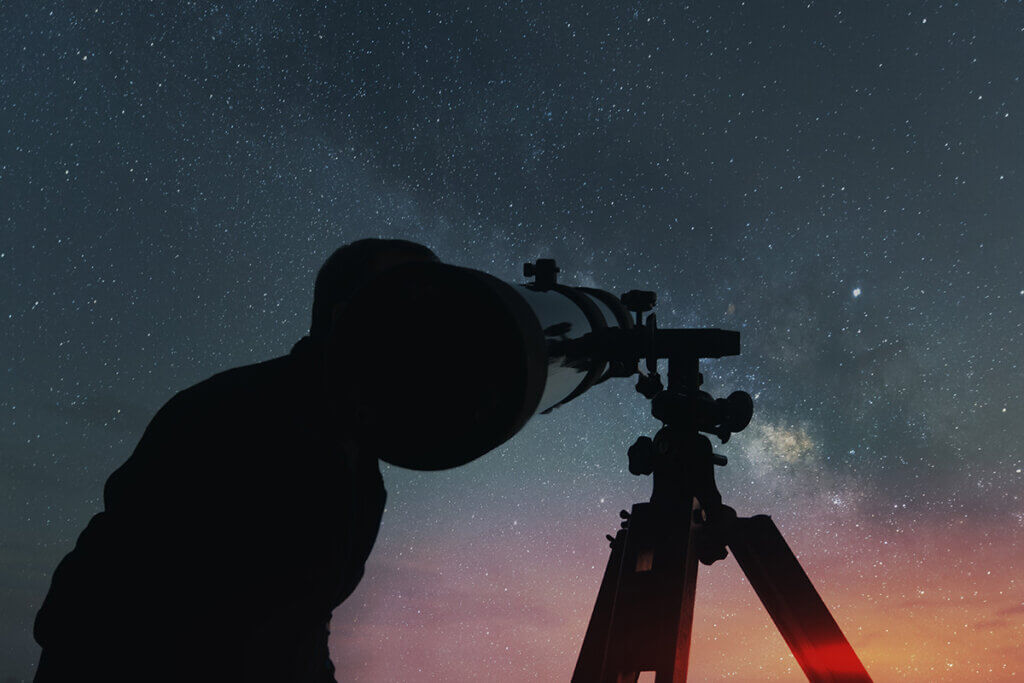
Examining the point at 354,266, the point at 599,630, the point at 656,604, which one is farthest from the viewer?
the point at 599,630

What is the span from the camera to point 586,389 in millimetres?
2141

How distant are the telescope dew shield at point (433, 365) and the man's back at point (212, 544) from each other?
15 centimetres

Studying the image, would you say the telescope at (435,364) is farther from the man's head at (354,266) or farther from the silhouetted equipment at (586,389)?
the man's head at (354,266)

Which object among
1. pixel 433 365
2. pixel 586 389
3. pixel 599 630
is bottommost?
pixel 599 630

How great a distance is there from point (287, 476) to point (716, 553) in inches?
51.8

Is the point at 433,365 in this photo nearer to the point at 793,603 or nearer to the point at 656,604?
the point at 656,604

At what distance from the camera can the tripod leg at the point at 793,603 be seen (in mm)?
1799

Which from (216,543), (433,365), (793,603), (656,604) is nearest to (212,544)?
(216,543)

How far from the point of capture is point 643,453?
7.23ft

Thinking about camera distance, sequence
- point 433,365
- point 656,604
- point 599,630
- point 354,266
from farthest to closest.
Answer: point 599,630
point 656,604
point 354,266
point 433,365

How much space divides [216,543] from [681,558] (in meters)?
1.23

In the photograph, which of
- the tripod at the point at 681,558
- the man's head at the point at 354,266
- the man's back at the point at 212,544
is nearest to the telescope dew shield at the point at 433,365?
the man's back at the point at 212,544

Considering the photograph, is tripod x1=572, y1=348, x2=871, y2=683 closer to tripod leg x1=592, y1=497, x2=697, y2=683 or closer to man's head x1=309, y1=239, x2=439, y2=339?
tripod leg x1=592, y1=497, x2=697, y2=683

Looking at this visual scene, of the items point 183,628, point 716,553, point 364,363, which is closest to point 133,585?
point 183,628
